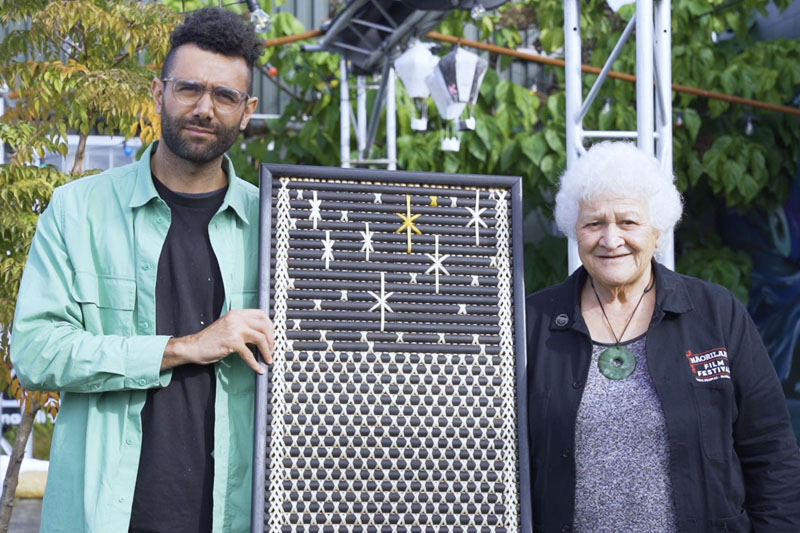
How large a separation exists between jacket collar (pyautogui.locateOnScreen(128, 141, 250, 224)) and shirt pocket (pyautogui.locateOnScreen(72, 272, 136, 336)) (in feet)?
0.57

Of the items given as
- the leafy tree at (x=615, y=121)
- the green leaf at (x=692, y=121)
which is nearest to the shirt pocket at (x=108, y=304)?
the leafy tree at (x=615, y=121)

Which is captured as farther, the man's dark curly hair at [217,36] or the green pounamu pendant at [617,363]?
the green pounamu pendant at [617,363]

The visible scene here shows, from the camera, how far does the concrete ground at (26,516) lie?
23.8ft

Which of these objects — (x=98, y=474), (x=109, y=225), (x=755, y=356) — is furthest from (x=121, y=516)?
(x=755, y=356)

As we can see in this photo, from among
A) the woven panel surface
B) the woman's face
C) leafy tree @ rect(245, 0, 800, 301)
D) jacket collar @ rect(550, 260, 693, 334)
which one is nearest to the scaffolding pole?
jacket collar @ rect(550, 260, 693, 334)

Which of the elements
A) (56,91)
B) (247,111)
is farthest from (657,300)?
(56,91)

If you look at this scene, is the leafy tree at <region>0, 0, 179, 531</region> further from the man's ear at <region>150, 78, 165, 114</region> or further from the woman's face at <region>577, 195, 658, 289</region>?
the woman's face at <region>577, 195, 658, 289</region>

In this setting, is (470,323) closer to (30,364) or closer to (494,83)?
(30,364)

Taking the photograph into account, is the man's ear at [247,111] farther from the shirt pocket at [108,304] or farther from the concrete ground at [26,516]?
the concrete ground at [26,516]

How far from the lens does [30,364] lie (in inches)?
91.4

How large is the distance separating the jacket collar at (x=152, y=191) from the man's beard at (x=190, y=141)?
11 cm

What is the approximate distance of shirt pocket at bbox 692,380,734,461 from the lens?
2592mm

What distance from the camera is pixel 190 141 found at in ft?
7.84

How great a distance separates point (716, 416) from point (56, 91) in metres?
2.93
